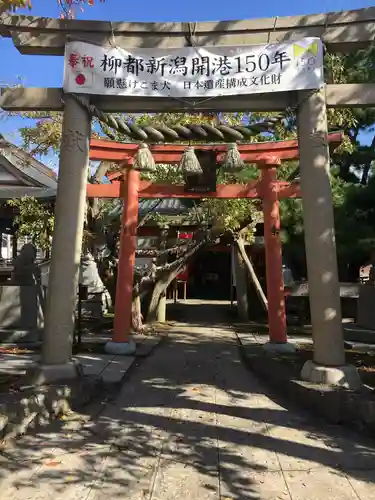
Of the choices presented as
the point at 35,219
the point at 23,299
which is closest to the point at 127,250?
the point at 23,299

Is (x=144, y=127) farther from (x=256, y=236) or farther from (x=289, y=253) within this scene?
(x=256, y=236)

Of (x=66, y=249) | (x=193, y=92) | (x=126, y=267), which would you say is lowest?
(x=66, y=249)

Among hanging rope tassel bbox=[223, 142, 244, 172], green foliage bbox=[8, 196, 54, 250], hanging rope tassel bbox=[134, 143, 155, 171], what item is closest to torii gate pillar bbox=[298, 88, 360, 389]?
hanging rope tassel bbox=[223, 142, 244, 172]

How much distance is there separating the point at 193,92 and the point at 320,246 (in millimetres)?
2472

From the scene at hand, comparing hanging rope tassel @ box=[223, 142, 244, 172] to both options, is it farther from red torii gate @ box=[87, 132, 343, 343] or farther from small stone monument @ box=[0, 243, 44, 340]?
small stone monument @ box=[0, 243, 44, 340]

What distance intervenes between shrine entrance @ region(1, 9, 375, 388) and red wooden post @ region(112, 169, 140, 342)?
10.3 feet

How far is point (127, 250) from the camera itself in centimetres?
914

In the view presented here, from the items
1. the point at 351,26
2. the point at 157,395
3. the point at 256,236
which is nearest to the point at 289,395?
the point at 157,395

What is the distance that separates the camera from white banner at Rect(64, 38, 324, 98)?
18.4ft

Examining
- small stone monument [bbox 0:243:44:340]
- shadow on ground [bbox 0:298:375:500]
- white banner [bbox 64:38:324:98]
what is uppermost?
white banner [bbox 64:38:324:98]

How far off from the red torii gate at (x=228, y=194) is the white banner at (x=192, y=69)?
302 centimetres

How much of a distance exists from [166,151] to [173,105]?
3.20 meters

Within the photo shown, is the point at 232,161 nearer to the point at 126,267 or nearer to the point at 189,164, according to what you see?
the point at 189,164

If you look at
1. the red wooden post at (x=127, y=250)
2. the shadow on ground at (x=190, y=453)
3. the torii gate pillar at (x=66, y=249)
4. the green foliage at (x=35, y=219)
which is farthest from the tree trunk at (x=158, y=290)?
the torii gate pillar at (x=66, y=249)
